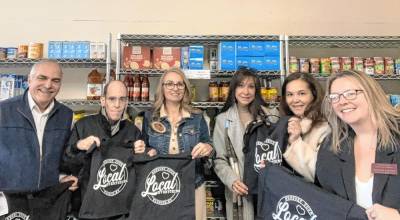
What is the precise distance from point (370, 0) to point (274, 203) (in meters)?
3.12

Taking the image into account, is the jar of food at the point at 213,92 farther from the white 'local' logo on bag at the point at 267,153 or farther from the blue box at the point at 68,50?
the blue box at the point at 68,50

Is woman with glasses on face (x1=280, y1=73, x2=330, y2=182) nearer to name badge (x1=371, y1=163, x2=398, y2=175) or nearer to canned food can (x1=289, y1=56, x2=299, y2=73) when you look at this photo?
name badge (x1=371, y1=163, x2=398, y2=175)

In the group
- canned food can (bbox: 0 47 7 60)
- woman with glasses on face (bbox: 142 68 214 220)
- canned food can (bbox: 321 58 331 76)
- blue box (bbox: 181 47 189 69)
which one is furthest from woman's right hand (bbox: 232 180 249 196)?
canned food can (bbox: 0 47 7 60)

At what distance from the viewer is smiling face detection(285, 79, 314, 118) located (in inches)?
80.1

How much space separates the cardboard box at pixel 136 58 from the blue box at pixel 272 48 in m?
1.09

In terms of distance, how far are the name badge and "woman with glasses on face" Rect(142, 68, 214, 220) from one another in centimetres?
92

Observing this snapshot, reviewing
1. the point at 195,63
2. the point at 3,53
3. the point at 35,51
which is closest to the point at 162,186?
the point at 195,63

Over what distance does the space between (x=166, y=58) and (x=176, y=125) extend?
1.08 m

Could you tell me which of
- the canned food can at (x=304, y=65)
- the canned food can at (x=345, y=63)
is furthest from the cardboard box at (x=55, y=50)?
the canned food can at (x=345, y=63)

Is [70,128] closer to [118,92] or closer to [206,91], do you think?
[118,92]

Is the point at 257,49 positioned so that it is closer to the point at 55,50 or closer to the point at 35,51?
the point at 55,50

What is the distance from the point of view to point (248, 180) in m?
1.95

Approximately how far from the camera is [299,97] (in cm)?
204

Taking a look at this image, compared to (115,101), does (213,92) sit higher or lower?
higher
